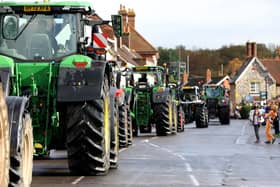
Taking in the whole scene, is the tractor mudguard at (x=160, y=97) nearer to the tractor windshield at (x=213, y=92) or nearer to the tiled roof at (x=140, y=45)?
the tractor windshield at (x=213, y=92)

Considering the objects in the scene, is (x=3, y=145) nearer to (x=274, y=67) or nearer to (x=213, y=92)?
(x=213, y=92)

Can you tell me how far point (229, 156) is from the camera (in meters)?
22.6

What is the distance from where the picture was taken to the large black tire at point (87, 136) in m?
14.8

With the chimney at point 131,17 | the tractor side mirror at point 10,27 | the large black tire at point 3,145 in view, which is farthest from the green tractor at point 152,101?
the chimney at point 131,17

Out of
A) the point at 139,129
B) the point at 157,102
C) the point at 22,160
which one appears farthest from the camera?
the point at 139,129

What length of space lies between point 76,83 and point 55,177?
2.03 m

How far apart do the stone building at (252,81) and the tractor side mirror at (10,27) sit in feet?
358

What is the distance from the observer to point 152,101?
1328 inches

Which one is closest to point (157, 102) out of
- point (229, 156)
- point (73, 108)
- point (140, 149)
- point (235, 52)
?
point (140, 149)

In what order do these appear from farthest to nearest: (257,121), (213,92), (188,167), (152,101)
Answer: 1. (213,92)
2. (152,101)
3. (257,121)
4. (188,167)

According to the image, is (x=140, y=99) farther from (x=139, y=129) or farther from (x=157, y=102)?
(x=139, y=129)

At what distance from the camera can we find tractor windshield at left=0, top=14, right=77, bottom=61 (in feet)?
51.5

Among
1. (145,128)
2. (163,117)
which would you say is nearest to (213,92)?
(145,128)

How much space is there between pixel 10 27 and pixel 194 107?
36.0 metres
